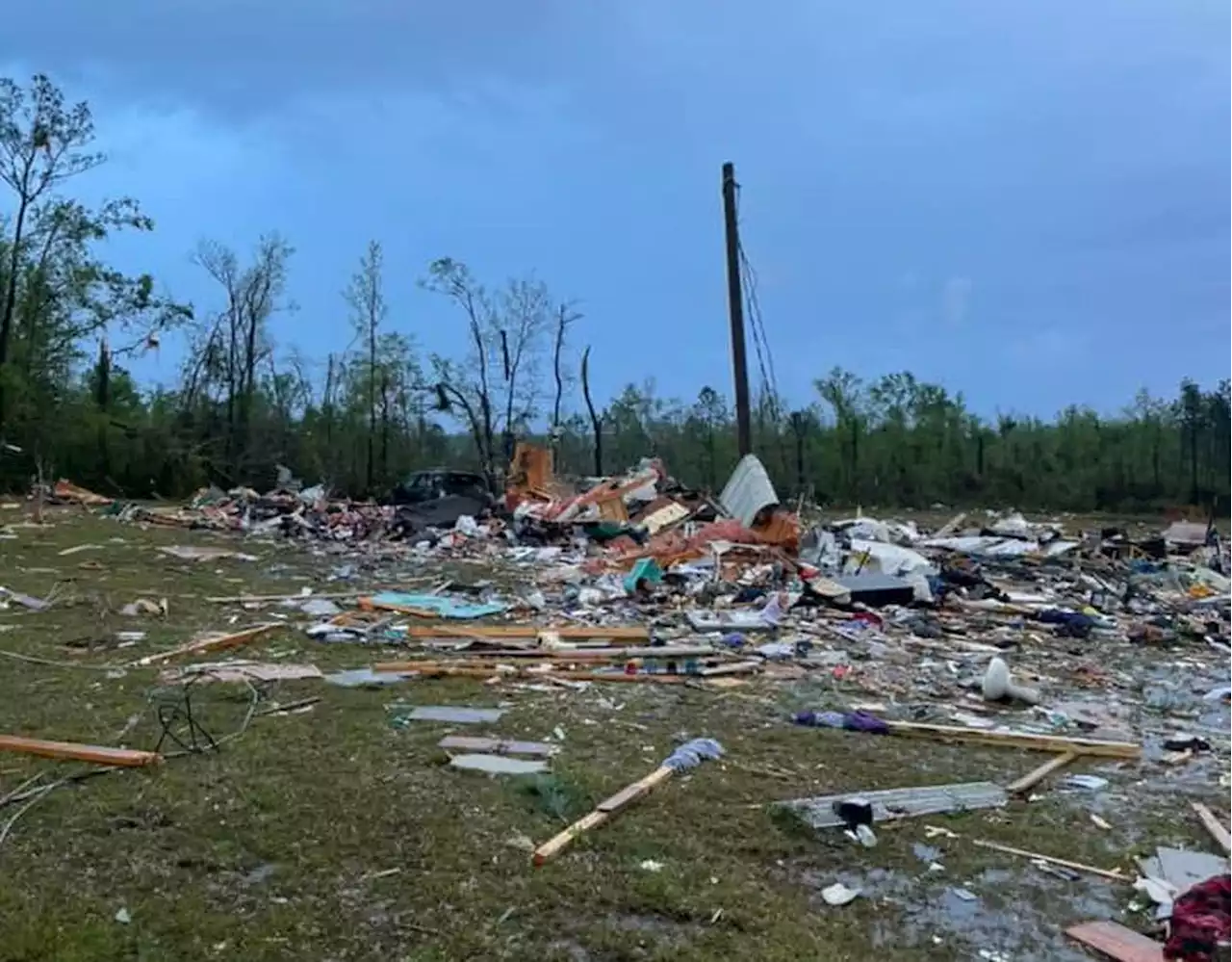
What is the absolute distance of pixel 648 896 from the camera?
3.54 m

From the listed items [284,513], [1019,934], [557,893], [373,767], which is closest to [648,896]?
[557,893]

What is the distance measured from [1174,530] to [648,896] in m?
19.4

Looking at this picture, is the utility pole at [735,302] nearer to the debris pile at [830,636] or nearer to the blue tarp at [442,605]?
the debris pile at [830,636]

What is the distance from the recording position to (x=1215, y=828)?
173 inches

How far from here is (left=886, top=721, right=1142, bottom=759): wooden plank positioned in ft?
19.0

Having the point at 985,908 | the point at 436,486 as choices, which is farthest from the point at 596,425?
the point at 985,908

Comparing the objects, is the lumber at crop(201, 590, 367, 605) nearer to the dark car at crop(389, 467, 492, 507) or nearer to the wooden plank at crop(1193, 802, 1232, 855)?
the wooden plank at crop(1193, 802, 1232, 855)

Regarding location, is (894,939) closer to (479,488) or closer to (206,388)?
(479,488)

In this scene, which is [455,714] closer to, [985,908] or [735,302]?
[985,908]

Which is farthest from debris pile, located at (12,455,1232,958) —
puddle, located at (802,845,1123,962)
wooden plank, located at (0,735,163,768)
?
wooden plank, located at (0,735,163,768)

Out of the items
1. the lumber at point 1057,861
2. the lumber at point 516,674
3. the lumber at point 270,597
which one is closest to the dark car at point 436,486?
the lumber at point 270,597

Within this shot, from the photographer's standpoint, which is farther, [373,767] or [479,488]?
[479,488]

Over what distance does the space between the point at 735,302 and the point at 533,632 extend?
9105mm

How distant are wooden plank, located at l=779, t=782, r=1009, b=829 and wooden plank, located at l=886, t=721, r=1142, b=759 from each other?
0.98 meters
